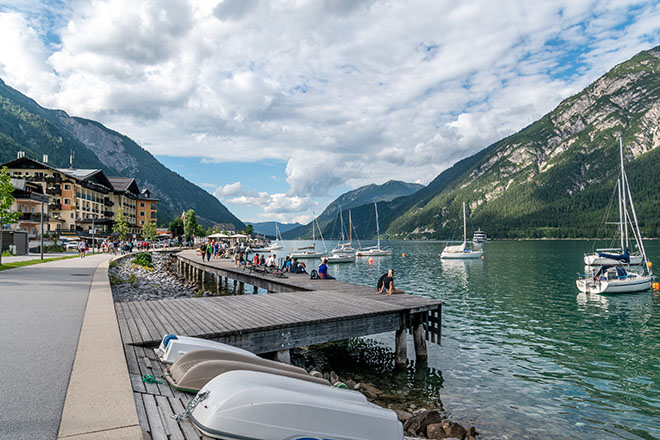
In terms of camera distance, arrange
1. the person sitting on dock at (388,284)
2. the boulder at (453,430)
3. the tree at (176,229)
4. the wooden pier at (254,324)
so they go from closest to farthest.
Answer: the wooden pier at (254,324) < the boulder at (453,430) < the person sitting on dock at (388,284) < the tree at (176,229)

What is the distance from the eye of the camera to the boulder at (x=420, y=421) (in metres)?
9.57

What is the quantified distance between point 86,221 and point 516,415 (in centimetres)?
10139

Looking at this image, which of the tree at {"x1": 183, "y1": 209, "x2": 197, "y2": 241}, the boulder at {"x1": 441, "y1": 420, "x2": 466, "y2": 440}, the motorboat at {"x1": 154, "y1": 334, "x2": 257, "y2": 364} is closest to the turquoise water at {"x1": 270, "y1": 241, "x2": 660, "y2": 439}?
the boulder at {"x1": 441, "y1": 420, "x2": 466, "y2": 440}

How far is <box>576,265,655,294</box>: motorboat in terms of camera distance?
113 feet

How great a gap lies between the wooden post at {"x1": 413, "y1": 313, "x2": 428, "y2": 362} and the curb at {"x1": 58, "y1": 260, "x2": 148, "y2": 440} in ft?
36.8

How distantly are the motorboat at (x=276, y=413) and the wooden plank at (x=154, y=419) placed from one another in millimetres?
371

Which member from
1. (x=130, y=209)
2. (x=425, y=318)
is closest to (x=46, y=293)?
(x=425, y=318)

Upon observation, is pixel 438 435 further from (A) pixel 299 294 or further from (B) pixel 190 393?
(A) pixel 299 294

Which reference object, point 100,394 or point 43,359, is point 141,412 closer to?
point 100,394

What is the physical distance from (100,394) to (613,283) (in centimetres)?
4074

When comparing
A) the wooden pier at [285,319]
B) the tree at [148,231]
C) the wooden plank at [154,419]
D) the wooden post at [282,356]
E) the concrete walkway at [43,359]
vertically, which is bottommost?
the wooden post at [282,356]

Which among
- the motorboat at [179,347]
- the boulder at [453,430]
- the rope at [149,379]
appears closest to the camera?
the rope at [149,379]

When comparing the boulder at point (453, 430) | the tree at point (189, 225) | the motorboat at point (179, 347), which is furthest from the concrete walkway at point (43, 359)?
the tree at point (189, 225)

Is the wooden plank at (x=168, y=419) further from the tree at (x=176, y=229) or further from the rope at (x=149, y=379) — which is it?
the tree at (x=176, y=229)
